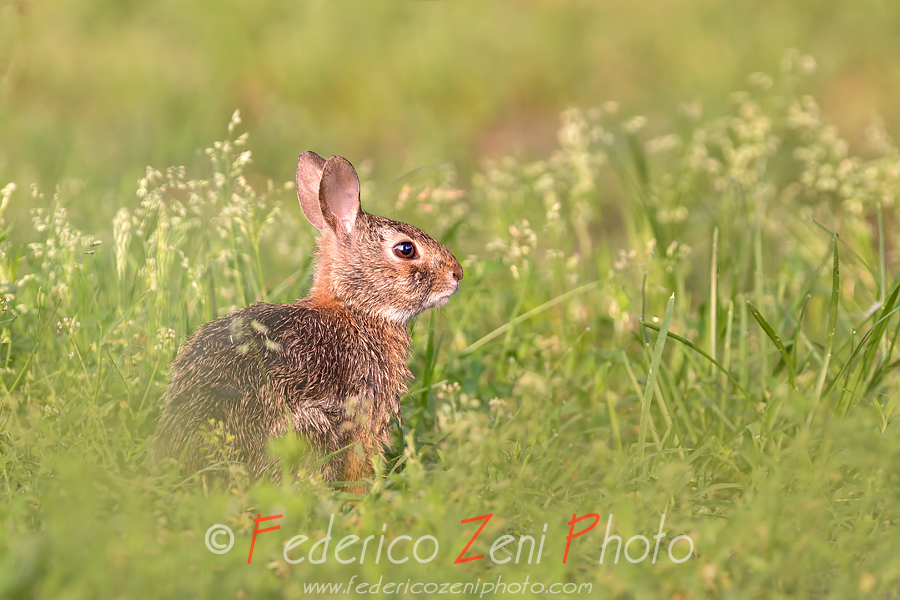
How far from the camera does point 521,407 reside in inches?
172

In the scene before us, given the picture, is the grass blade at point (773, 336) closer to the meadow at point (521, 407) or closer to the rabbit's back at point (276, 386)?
the meadow at point (521, 407)

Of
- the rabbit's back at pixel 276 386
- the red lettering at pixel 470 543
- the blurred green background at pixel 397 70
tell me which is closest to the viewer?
the red lettering at pixel 470 543

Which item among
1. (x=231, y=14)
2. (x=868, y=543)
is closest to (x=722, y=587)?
(x=868, y=543)

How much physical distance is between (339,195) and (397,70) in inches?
256

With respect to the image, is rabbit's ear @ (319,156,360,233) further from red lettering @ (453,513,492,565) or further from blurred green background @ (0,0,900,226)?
blurred green background @ (0,0,900,226)

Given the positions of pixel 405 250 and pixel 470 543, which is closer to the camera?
pixel 470 543

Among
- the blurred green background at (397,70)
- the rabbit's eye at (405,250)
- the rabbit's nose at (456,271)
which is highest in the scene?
the blurred green background at (397,70)

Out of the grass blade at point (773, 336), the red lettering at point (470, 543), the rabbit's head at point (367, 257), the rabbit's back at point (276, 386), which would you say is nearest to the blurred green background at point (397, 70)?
the rabbit's head at point (367, 257)

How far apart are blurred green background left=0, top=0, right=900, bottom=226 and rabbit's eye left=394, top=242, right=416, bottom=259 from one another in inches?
160

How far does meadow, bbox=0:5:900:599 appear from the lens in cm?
298

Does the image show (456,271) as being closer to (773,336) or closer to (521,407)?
(521,407)

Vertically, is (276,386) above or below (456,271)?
below

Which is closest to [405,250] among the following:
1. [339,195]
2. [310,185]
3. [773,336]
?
[339,195]

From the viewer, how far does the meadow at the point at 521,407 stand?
9.77 ft
